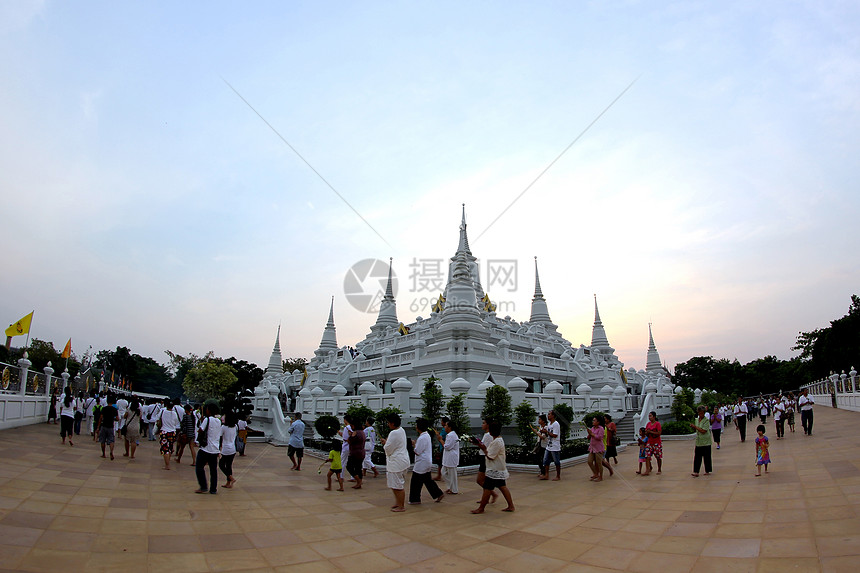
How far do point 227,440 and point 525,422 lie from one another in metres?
9.66

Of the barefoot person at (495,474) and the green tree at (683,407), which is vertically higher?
the barefoot person at (495,474)

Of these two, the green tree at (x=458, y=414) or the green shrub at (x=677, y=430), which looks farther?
the green shrub at (x=677, y=430)

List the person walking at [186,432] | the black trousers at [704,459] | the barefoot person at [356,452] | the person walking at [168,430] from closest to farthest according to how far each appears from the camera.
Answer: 1. the barefoot person at [356,452]
2. the black trousers at [704,459]
3. the person walking at [168,430]
4. the person walking at [186,432]

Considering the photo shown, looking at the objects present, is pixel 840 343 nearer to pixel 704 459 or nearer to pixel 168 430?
pixel 704 459

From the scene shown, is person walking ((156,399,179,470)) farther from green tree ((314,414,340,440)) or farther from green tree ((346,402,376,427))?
green tree ((314,414,340,440))

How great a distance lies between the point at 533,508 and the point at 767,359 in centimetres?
9188

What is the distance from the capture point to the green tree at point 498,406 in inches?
676

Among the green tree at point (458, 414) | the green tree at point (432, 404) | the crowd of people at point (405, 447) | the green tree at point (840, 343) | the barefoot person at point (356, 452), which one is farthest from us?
the green tree at point (840, 343)

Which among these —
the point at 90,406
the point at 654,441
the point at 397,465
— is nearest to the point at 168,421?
the point at 397,465

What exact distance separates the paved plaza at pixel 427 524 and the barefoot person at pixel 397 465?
31 centimetres

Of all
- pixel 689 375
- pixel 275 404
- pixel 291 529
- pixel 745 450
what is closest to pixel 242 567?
pixel 291 529

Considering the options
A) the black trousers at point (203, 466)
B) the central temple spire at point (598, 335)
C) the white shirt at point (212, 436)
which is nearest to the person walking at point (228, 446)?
the black trousers at point (203, 466)

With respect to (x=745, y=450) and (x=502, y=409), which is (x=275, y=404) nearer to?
(x=502, y=409)

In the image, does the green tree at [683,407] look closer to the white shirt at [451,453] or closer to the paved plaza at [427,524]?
the paved plaza at [427,524]
